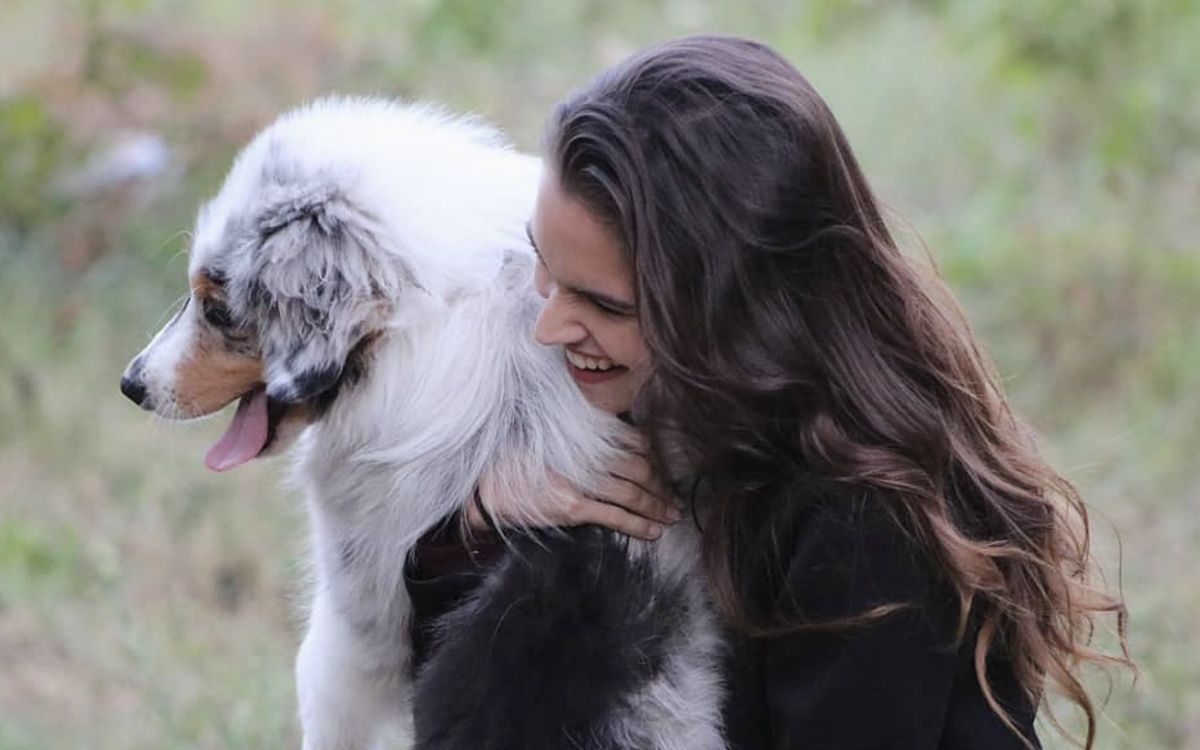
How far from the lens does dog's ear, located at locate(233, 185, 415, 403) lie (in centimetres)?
281

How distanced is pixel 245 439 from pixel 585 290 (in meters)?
0.79

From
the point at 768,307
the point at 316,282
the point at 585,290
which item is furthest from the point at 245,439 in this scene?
the point at 768,307

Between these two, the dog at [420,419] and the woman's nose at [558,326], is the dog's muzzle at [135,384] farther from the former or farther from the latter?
the woman's nose at [558,326]

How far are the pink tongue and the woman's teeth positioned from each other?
0.62m

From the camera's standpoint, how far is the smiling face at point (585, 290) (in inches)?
101

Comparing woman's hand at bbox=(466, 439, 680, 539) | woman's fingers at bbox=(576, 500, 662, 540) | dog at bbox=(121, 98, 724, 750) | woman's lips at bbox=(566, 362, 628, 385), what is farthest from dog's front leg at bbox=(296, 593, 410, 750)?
woman's lips at bbox=(566, 362, 628, 385)

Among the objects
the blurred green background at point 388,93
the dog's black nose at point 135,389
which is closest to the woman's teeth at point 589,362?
the dog's black nose at point 135,389

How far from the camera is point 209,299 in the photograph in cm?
293

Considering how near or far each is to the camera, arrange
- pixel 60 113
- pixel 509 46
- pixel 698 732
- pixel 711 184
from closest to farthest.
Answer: pixel 711 184
pixel 698 732
pixel 60 113
pixel 509 46

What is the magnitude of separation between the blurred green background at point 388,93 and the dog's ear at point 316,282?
1.61m

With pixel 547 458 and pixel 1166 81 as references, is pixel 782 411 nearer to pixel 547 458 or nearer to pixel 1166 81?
pixel 547 458

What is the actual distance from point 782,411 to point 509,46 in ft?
23.8

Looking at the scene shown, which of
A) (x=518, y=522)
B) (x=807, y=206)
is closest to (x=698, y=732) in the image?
(x=518, y=522)

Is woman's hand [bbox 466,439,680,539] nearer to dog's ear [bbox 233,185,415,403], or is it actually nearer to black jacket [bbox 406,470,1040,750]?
black jacket [bbox 406,470,1040,750]
